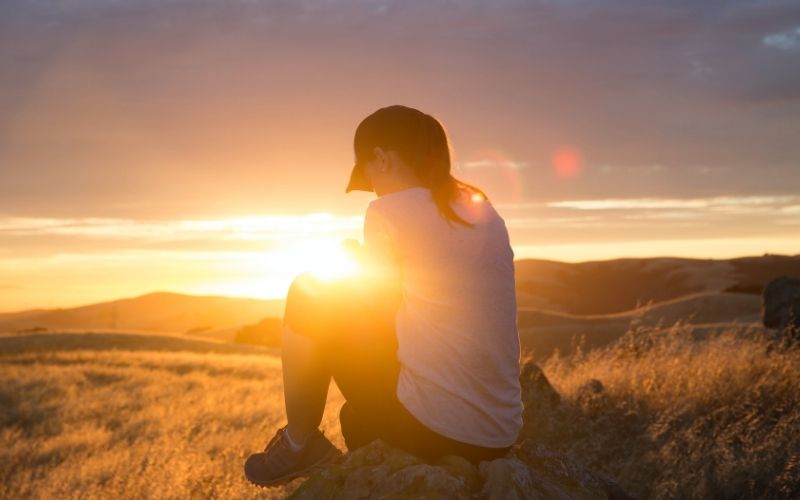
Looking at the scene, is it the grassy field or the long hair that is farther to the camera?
the grassy field

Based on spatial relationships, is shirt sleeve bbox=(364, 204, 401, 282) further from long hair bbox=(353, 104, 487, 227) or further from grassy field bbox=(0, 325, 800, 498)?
grassy field bbox=(0, 325, 800, 498)

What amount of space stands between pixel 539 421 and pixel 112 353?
23458mm

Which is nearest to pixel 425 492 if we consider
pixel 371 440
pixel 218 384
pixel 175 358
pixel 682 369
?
pixel 371 440

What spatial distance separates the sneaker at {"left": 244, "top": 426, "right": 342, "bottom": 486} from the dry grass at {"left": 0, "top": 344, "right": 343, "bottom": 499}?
1.98m

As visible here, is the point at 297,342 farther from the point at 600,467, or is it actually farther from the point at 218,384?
the point at 218,384

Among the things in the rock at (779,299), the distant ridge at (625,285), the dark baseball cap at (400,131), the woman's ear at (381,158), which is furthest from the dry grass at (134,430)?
the distant ridge at (625,285)

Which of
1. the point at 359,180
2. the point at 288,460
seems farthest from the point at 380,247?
the point at 288,460

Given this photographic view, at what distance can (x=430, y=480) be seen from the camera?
325cm

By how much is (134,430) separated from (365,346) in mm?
9000

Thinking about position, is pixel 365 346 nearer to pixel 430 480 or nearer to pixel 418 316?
pixel 418 316

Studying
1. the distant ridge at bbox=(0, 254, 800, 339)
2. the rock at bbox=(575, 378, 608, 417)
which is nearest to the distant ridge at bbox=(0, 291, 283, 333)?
the distant ridge at bbox=(0, 254, 800, 339)

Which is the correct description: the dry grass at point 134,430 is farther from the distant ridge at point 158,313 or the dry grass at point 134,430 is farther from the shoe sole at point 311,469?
the distant ridge at point 158,313

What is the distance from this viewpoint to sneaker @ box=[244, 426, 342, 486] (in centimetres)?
383

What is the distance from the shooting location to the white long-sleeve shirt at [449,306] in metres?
3.20
